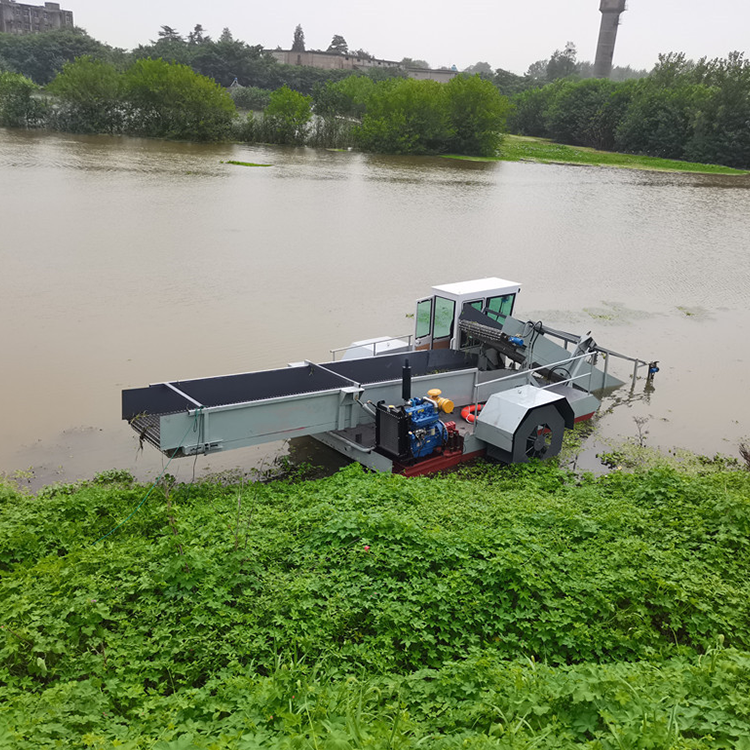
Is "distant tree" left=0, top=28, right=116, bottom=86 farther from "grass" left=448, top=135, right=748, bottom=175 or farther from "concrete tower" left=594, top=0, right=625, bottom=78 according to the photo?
"concrete tower" left=594, top=0, right=625, bottom=78

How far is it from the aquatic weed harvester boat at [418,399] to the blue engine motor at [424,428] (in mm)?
16

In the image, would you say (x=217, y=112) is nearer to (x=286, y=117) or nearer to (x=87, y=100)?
(x=286, y=117)

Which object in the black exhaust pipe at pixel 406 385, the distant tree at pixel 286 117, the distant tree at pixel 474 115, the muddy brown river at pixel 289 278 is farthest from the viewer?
the distant tree at pixel 474 115

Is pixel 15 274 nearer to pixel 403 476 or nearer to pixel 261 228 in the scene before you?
pixel 261 228

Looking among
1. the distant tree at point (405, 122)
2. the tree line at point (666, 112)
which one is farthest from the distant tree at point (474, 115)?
the tree line at point (666, 112)

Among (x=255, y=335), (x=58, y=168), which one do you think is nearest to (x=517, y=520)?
(x=255, y=335)

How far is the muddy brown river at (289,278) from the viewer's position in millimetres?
12234

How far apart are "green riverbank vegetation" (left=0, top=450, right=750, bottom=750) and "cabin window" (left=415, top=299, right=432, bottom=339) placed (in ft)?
13.6

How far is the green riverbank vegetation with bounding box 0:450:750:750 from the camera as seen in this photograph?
4086 millimetres

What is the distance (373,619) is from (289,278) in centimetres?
1568

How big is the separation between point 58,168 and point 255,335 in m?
26.4

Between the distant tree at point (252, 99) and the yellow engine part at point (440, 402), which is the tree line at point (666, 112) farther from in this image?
the yellow engine part at point (440, 402)

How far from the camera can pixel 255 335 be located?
15453 millimetres

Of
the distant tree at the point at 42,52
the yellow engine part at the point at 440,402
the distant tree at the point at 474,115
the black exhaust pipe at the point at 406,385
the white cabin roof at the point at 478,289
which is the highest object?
the distant tree at the point at 42,52
